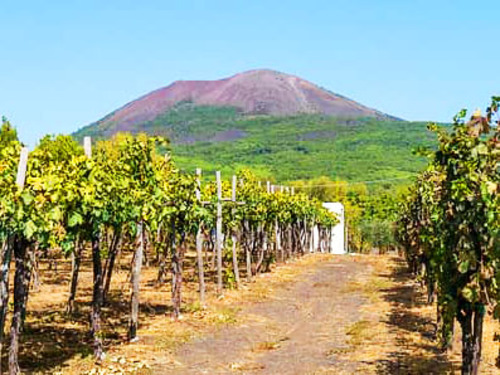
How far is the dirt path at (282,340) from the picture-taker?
12367 millimetres

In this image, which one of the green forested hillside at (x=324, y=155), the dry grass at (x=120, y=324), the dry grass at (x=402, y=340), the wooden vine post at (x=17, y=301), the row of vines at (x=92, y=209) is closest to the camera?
the row of vines at (x=92, y=209)

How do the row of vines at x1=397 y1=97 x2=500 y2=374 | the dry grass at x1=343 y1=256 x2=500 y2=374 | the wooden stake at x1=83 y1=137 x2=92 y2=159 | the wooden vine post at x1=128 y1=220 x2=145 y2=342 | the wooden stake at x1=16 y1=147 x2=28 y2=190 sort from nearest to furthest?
1. the row of vines at x1=397 y1=97 x2=500 y2=374
2. the wooden stake at x1=16 y1=147 x2=28 y2=190
3. the dry grass at x1=343 y1=256 x2=500 y2=374
4. the wooden stake at x1=83 y1=137 x2=92 y2=159
5. the wooden vine post at x1=128 y1=220 x2=145 y2=342

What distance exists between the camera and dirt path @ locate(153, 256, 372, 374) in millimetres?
12367

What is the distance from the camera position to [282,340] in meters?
15.1

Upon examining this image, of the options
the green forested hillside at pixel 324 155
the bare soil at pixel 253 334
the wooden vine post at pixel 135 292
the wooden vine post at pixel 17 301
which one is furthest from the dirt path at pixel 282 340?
the green forested hillside at pixel 324 155

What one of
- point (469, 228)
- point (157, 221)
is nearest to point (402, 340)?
point (469, 228)

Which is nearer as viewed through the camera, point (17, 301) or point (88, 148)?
point (17, 301)

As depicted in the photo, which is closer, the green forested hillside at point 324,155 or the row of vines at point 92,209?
the row of vines at point 92,209

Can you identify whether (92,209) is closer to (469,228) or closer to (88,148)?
(88,148)

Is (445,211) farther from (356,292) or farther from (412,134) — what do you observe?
(412,134)

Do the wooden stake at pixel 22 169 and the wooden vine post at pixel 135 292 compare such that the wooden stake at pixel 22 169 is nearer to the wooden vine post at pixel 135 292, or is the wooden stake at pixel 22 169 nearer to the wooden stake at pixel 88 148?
the wooden stake at pixel 88 148

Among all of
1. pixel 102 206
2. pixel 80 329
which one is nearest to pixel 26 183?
pixel 102 206

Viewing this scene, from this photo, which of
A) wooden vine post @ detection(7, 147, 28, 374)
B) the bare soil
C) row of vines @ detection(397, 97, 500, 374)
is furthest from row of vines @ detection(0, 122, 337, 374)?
row of vines @ detection(397, 97, 500, 374)

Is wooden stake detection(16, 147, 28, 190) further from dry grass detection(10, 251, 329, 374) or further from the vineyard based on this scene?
dry grass detection(10, 251, 329, 374)
